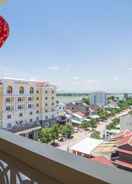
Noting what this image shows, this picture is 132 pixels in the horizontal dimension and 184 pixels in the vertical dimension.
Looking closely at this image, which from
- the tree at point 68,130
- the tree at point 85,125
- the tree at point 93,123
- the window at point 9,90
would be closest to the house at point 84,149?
the tree at point 68,130

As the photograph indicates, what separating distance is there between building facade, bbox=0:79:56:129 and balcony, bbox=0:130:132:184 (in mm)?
2501

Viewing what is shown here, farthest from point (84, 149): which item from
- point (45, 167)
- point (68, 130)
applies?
point (45, 167)

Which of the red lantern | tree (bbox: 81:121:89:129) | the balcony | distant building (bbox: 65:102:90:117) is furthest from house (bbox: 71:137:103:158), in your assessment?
tree (bbox: 81:121:89:129)

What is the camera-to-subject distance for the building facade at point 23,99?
3.32m

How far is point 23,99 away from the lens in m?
3.89

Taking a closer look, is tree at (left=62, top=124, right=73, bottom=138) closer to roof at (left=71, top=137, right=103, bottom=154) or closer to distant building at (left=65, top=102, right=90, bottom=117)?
roof at (left=71, top=137, right=103, bottom=154)

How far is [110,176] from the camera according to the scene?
0.38 m

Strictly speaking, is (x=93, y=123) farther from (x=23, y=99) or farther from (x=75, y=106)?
(x=23, y=99)

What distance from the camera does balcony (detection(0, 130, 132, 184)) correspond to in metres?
0.39

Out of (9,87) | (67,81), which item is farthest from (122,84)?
(9,87)

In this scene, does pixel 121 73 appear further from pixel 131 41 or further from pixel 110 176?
pixel 110 176

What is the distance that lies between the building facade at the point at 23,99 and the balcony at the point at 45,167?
2501 millimetres

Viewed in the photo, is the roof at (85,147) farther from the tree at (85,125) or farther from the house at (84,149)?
the tree at (85,125)

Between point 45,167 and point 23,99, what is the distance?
3460 mm
